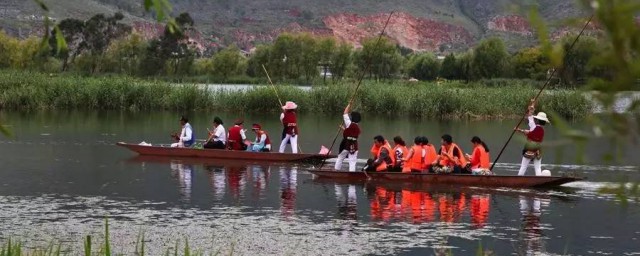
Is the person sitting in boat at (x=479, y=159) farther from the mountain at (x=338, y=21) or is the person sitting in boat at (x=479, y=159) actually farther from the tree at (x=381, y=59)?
the mountain at (x=338, y=21)

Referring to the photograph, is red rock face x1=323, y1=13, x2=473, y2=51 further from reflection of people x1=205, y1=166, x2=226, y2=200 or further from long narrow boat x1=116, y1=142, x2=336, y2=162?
reflection of people x1=205, y1=166, x2=226, y2=200

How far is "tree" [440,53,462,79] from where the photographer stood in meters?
92.1

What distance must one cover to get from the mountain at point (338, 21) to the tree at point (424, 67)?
126ft

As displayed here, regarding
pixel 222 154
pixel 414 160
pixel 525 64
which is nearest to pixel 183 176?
pixel 222 154

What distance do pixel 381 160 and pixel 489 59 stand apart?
209 feet

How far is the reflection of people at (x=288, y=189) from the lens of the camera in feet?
63.1

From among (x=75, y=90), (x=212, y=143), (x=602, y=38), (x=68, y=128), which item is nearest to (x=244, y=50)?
(x=75, y=90)

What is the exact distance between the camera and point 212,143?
2828 cm

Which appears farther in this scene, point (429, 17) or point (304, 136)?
point (429, 17)

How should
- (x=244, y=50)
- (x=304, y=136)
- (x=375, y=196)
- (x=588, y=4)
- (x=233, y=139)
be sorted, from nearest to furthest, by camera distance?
(x=588, y=4) < (x=375, y=196) < (x=233, y=139) < (x=304, y=136) < (x=244, y=50)

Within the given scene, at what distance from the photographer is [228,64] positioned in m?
93.3

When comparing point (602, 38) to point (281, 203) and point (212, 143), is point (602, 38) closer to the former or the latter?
point (281, 203)

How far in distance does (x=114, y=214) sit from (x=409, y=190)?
7283mm

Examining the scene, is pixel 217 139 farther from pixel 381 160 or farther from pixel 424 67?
pixel 424 67
